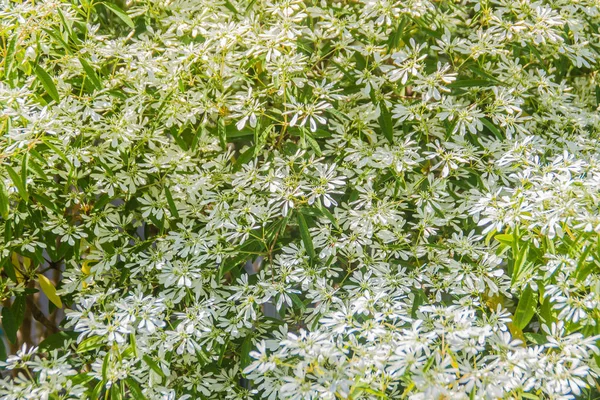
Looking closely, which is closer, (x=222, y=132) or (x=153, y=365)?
(x=153, y=365)

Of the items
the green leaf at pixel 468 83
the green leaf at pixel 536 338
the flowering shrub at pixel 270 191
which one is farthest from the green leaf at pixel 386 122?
the green leaf at pixel 536 338

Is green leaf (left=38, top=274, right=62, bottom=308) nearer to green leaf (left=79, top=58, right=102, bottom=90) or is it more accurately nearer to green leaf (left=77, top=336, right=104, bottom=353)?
green leaf (left=77, top=336, right=104, bottom=353)

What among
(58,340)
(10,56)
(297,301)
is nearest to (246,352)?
(297,301)

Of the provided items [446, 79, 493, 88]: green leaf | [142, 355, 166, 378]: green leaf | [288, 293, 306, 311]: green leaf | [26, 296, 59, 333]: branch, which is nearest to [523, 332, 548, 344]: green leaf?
[288, 293, 306, 311]: green leaf

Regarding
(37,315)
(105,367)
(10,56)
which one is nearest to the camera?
(105,367)

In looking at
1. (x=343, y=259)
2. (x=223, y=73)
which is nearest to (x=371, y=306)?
(x=343, y=259)

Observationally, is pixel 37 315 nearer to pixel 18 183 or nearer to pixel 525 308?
pixel 18 183

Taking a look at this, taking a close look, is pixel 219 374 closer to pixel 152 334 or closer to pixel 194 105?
pixel 152 334
